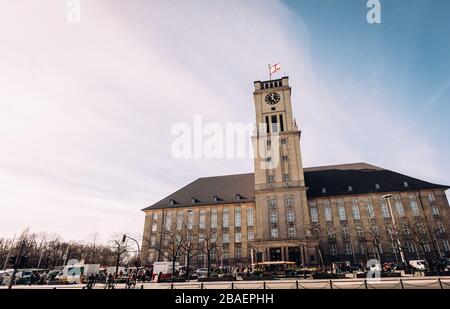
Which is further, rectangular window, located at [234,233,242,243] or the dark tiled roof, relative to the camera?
rectangular window, located at [234,233,242,243]

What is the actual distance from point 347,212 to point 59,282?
50250 millimetres

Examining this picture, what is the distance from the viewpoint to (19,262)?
20703 millimetres

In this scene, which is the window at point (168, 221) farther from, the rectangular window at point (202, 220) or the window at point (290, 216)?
the window at point (290, 216)

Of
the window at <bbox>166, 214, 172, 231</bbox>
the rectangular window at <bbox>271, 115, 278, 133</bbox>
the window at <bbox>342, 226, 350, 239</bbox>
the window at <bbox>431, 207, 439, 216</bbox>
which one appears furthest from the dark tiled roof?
the rectangular window at <bbox>271, 115, 278, 133</bbox>

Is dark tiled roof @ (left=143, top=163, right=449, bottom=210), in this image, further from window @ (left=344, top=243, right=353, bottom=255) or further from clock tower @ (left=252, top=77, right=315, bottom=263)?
window @ (left=344, top=243, right=353, bottom=255)

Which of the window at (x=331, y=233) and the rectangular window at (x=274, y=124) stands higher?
the rectangular window at (x=274, y=124)

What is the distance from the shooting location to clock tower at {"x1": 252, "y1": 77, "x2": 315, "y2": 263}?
1612 inches

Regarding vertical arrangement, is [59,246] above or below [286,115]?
below

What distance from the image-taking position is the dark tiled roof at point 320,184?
48.3 m

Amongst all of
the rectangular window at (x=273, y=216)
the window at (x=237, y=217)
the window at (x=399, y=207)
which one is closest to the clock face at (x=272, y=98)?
the rectangular window at (x=273, y=216)
